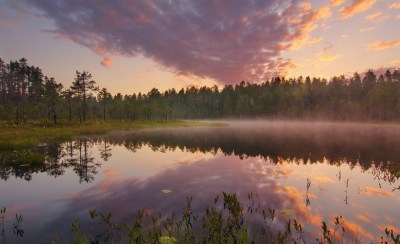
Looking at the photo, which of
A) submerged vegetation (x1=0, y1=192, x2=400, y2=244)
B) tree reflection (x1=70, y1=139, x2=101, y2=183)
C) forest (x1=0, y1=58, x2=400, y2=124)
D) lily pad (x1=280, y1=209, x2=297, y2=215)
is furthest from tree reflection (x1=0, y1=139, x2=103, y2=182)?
forest (x1=0, y1=58, x2=400, y2=124)

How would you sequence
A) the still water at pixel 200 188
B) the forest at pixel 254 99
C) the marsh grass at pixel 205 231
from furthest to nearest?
1. the forest at pixel 254 99
2. the still water at pixel 200 188
3. the marsh grass at pixel 205 231

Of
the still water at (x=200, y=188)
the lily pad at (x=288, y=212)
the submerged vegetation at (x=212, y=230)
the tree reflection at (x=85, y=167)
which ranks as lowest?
→ the tree reflection at (x=85, y=167)

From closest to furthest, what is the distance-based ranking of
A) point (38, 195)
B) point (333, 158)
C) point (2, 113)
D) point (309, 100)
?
point (38, 195)
point (333, 158)
point (2, 113)
point (309, 100)

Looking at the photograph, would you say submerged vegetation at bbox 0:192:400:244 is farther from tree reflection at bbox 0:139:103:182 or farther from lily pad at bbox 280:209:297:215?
tree reflection at bbox 0:139:103:182

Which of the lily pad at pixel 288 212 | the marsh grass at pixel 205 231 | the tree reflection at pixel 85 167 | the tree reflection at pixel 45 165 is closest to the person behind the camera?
the marsh grass at pixel 205 231

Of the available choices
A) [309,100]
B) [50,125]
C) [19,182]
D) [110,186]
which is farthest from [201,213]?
[309,100]

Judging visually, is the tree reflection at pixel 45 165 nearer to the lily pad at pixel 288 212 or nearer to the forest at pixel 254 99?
the lily pad at pixel 288 212

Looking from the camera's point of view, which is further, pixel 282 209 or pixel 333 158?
pixel 333 158

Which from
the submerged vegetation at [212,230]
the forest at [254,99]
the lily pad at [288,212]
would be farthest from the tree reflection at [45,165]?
the forest at [254,99]

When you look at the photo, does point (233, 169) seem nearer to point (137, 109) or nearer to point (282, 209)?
point (282, 209)

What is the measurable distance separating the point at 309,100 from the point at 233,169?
423 feet

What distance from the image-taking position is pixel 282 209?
428 inches

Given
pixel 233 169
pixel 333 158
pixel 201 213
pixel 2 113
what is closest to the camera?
pixel 201 213

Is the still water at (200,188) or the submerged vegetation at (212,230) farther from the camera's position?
the still water at (200,188)
